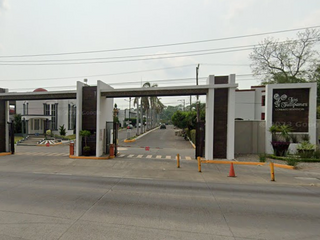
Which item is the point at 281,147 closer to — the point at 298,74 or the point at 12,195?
the point at 12,195

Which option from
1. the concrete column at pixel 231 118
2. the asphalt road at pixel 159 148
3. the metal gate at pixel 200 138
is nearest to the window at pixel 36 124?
the asphalt road at pixel 159 148

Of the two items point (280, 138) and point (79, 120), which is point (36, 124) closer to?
point (79, 120)

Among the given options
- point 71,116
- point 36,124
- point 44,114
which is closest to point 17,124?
point 36,124

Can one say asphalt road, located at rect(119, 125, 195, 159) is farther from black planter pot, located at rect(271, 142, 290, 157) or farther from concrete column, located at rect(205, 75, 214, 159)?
black planter pot, located at rect(271, 142, 290, 157)

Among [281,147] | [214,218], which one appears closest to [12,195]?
[214,218]

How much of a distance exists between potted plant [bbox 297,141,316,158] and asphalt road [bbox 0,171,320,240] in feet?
24.0

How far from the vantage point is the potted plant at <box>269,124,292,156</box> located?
14016 mm

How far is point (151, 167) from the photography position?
1153cm

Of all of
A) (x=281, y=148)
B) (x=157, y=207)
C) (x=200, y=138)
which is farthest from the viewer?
(x=200, y=138)

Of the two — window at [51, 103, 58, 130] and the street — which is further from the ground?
window at [51, 103, 58, 130]

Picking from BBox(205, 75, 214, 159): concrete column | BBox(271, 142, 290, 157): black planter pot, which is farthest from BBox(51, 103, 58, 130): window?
BBox(271, 142, 290, 157): black planter pot

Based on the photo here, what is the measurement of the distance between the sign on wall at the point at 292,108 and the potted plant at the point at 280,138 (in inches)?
25.4

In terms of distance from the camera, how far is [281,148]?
14.0 metres

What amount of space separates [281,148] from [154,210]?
12.8m
